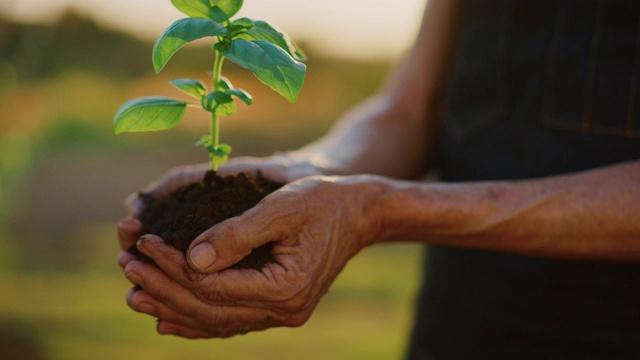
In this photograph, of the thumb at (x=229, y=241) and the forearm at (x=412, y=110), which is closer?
the thumb at (x=229, y=241)

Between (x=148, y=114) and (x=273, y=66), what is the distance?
0.27m

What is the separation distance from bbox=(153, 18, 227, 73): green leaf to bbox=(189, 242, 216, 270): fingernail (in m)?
0.31

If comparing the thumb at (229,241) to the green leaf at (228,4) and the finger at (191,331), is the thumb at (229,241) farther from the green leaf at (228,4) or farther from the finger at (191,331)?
the green leaf at (228,4)

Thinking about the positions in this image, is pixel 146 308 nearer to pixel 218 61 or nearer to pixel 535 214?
pixel 218 61

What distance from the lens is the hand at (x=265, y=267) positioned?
42.9 inches

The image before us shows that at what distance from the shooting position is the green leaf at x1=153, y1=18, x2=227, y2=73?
103cm

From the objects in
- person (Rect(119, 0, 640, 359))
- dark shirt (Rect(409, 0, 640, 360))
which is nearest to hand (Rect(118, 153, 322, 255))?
person (Rect(119, 0, 640, 359))

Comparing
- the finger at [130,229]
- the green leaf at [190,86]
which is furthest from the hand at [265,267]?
the green leaf at [190,86]

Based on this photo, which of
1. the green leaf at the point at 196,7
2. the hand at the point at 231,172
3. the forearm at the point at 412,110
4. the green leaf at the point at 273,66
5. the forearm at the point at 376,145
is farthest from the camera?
the forearm at the point at 412,110

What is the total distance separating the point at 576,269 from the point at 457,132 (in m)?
0.51

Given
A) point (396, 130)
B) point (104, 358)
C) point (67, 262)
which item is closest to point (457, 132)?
point (396, 130)

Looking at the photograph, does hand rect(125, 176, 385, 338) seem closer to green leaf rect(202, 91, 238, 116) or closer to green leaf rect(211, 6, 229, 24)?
green leaf rect(202, 91, 238, 116)

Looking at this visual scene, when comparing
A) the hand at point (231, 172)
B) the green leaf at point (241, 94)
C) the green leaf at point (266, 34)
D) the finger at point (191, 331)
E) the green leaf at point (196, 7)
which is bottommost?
the finger at point (191, 331)

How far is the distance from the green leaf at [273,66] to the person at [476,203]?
0.73 ft
